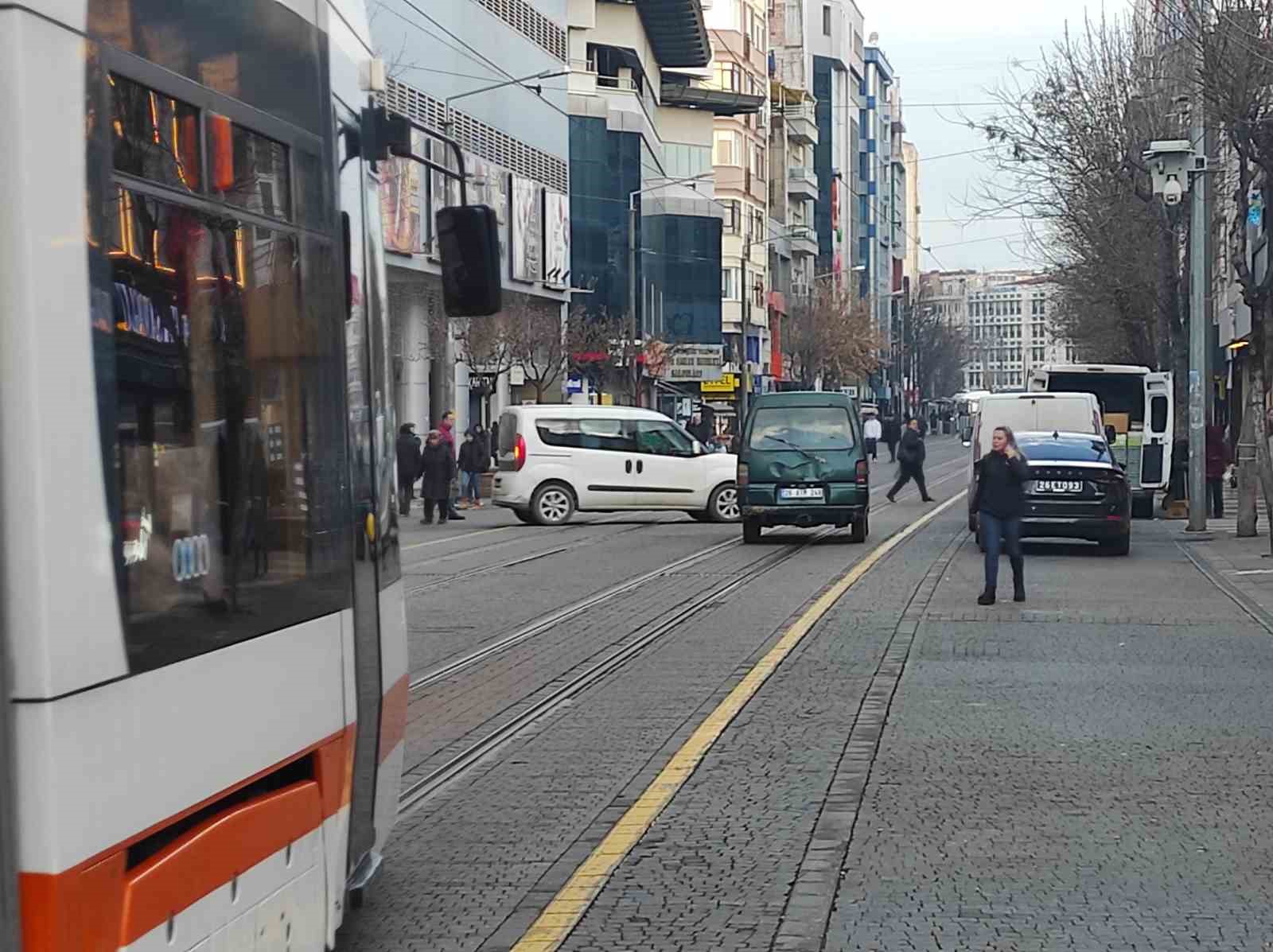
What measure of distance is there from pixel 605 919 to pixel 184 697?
2899 mm

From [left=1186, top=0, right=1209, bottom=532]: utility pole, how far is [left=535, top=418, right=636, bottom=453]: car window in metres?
8.95

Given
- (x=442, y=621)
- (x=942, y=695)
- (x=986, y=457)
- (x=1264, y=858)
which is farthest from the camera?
(x=986, y=457)

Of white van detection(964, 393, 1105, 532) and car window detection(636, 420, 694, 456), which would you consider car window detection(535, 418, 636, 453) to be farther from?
white van detection(964, 393, 1105, 532)

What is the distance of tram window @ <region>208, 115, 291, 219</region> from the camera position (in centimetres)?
440

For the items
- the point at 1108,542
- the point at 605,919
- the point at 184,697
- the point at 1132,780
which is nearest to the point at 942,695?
the point at 1132,780

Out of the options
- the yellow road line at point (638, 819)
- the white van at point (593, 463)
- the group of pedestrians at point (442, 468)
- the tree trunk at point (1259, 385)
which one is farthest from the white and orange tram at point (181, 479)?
the white van at point (593, 463)

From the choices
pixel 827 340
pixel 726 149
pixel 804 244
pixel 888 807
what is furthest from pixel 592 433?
pixel 804 244

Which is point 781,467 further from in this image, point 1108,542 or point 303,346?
point 303,346

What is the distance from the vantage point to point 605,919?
263 inches

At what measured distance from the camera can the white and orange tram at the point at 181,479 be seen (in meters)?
3.42

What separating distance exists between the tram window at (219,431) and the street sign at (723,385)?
90.0 m

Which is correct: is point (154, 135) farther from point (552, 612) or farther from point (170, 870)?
point (552, 612)

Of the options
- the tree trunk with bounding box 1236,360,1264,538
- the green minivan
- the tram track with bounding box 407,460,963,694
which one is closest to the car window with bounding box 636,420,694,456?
the tram track with bounding box 407,460,963,694

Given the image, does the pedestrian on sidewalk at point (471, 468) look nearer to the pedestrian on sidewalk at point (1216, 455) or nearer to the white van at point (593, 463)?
the white van at point (593, 463)
